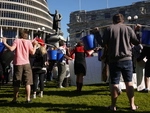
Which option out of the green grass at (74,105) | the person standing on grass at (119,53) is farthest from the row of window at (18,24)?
the person standing on grass at (119,53)

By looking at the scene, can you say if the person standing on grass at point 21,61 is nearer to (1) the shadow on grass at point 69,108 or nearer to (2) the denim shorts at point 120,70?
(1) the shadow on grass at point 69,108

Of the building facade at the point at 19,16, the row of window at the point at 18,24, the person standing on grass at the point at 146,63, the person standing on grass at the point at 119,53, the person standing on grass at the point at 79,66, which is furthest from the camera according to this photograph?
the row of window at the point at 18,24

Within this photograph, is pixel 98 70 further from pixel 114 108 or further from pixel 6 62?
pixel 114 108

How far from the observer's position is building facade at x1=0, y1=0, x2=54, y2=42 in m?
77.8

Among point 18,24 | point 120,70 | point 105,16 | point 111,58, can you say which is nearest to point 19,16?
point 18,24

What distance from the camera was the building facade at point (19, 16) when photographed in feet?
255

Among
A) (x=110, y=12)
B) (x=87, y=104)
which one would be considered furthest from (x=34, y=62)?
(x=110, y=12)

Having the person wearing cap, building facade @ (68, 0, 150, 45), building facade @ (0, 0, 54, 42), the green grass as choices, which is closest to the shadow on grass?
the green grass

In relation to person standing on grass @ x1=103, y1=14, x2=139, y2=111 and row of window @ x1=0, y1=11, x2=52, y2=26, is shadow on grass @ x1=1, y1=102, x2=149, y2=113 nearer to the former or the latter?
person standing on grass @ x1=103, y1=14, x2=139, y2=111

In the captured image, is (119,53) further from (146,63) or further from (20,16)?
(20,16)

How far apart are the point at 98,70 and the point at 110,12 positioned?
64693 millimetres

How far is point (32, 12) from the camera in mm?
83875

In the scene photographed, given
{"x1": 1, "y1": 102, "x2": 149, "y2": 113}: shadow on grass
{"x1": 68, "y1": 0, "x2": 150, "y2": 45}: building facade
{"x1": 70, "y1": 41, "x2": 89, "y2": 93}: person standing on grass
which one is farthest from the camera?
{"x1": 68, "y1": 0, "x2": 150, "y2": 45}: building facade

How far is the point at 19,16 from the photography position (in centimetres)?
8075
